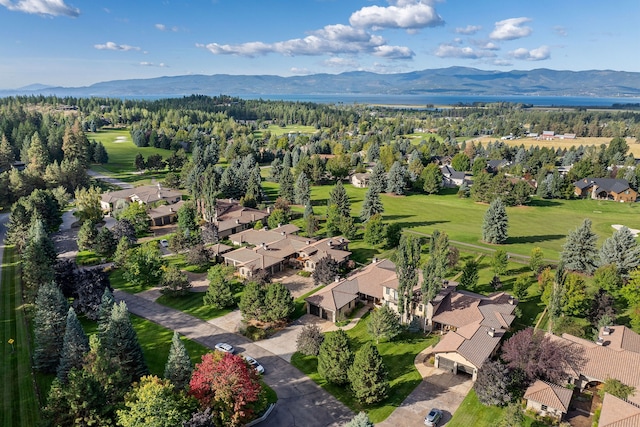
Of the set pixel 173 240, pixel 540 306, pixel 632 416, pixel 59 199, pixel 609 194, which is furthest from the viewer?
pixel 609 194

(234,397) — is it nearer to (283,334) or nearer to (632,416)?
(283,334)

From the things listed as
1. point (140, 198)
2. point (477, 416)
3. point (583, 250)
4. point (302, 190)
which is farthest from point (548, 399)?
point (140, 198)

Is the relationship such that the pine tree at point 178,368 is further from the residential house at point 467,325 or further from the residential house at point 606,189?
the residential house at point 606,189

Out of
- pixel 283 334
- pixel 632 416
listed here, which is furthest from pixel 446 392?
pixel 283 334

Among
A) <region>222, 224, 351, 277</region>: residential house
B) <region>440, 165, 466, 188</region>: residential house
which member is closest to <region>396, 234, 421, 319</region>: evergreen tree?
<region>222, 224, 351, 277</region>: residential house

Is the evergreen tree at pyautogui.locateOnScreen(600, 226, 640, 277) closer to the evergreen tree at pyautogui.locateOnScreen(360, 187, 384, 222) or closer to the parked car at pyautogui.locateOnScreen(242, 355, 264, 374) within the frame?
the evergreen tree at pyautogui.locateOnScreen(360, 187, 384, 222)
